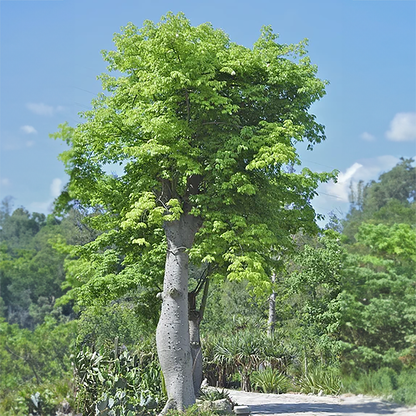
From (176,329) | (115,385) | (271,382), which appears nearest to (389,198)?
(176,329)

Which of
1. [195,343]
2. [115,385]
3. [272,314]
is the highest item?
[272,314]

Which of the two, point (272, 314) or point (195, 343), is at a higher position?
point (272, 314)

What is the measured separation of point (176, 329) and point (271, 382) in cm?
573

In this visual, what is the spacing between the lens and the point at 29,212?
463 inches

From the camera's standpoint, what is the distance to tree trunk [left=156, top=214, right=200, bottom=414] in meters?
10.1

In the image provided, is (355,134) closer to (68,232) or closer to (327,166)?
(327,166)

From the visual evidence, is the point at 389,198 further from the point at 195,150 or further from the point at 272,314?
the point at 272,314

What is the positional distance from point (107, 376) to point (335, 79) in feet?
26.2

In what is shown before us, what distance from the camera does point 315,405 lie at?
12070mm

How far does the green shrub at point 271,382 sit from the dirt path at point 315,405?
579 millimetres

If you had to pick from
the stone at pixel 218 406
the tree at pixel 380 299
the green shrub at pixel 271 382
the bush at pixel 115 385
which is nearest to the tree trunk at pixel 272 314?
the green shrub at pixel 271 382

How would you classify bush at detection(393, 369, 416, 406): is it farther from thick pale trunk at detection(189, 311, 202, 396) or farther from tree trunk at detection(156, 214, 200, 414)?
thick pale trunk at detection(189, 311, 202, 396)

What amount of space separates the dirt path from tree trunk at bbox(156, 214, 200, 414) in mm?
1910

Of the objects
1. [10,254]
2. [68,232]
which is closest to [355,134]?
[10,254]
